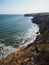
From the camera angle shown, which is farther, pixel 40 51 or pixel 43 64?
pixel 40 51

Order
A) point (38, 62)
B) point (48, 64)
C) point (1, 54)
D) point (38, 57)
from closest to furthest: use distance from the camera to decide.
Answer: point (48, 64) → point (38, 62) → point (38, 57) → point (1, 54)

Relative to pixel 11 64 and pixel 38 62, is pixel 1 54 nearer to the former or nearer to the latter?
pixel 11 64

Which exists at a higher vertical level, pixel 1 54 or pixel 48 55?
pixel 48 55

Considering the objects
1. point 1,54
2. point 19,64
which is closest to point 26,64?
point 19,64

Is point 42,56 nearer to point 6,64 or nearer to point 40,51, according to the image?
point 40,51

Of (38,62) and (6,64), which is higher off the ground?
(38,62)

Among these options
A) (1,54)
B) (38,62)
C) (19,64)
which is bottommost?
(1,54)

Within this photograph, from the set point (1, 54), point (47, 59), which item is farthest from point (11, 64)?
point (1, 54)

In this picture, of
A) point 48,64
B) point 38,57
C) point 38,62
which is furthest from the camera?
point 38,57

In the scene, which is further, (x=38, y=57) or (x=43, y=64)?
(x=38, y=57)
